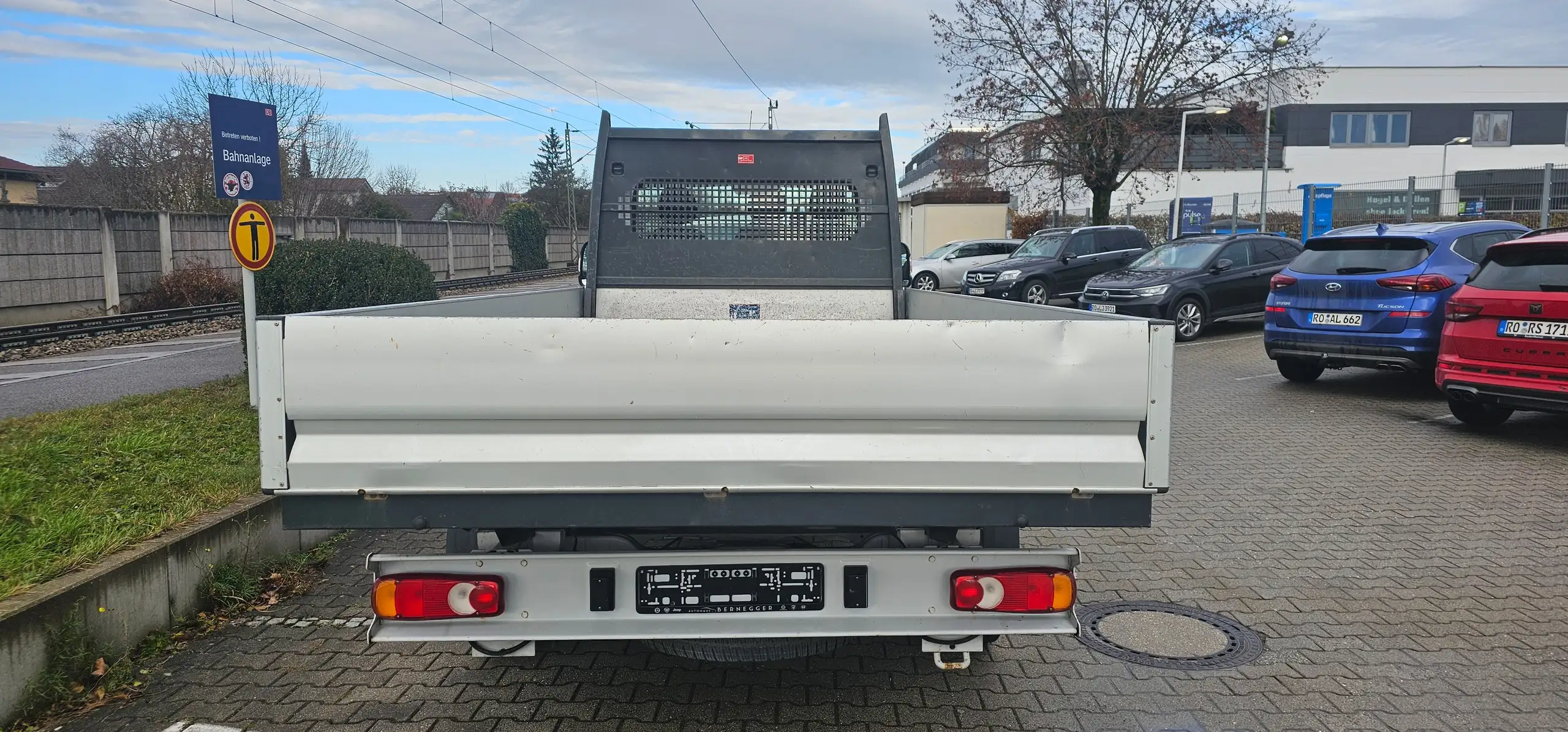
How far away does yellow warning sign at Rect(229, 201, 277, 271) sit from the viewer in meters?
8.65

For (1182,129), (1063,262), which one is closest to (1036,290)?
(1063,262)

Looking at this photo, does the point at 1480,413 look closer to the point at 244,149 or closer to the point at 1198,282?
the point at 1198,282

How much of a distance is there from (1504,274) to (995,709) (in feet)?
22.0

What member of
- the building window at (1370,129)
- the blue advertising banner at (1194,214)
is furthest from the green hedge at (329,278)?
the building window at (1370,129)

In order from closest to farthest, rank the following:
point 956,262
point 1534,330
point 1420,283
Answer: point 1534,330 < point 1420,283 < point 956,262

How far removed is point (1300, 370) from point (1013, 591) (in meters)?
10.1

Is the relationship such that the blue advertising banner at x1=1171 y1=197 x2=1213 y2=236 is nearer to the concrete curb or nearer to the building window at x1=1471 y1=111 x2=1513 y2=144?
the concrete curb

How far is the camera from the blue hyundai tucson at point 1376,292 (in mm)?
10086

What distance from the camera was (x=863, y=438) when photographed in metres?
3.02

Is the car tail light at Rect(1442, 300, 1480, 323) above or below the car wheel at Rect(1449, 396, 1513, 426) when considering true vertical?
above

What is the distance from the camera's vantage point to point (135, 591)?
441 centimetres

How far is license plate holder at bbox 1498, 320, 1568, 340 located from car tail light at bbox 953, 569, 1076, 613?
20.9 feet

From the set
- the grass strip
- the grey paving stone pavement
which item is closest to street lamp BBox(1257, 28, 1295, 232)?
the grey paving stone pavement

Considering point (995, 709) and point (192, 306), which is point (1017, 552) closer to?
point (995, 709)
